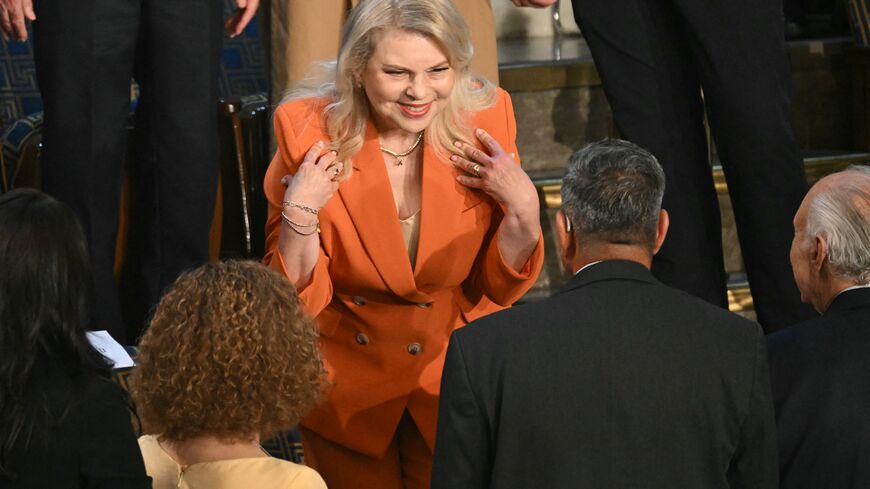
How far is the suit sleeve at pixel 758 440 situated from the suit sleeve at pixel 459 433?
37 centimetres

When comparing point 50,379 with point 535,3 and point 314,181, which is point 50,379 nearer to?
point 314,181

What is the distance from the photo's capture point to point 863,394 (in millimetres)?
2205

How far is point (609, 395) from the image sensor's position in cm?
200

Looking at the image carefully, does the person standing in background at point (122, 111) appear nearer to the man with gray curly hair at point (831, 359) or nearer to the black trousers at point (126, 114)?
the black trousers at point (126, 114)

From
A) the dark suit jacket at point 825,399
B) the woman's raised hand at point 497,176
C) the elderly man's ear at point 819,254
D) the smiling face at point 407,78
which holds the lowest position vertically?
the dark suit jacket at point 825,399

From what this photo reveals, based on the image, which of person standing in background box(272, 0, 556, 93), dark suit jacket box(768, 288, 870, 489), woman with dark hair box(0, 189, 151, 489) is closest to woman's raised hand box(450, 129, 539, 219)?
dark suit jacket box(768, 288, 870, 489)

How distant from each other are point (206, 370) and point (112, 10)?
151cm

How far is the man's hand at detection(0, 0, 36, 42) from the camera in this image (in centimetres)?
321

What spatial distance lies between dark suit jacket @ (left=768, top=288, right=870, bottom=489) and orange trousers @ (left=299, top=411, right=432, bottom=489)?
0.78m

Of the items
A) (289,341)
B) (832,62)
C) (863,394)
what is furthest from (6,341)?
(832,62)

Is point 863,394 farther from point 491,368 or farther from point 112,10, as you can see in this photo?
point 112,10

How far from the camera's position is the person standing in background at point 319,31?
348 cm

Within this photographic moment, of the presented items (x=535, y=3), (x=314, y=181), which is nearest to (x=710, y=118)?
Result: (x=535, y=3)

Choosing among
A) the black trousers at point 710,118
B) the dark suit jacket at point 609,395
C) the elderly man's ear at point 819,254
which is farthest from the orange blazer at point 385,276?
the black trousers at point 710,118
